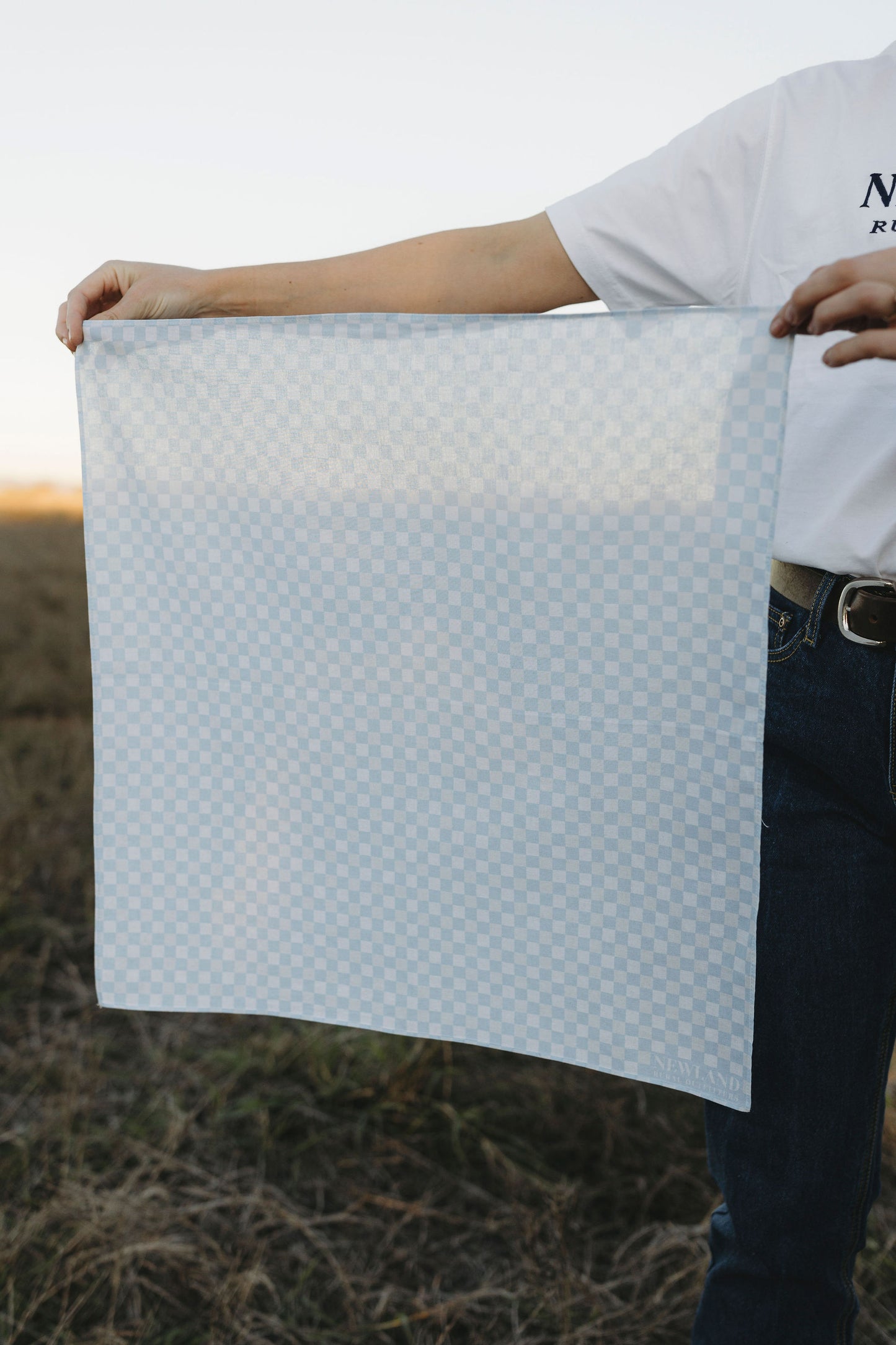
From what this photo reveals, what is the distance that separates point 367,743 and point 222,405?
1.24 feet

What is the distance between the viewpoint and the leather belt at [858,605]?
3.03 ft

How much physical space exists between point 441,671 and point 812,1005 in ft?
1.59

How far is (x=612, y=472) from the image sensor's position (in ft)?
3.14

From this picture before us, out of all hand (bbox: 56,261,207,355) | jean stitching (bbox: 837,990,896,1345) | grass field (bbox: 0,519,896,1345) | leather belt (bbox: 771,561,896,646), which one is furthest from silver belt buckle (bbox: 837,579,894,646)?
grass field (bbox: 0,519,896,1345)

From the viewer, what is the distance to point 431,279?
1.10 meters

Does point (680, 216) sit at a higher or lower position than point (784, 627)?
higher

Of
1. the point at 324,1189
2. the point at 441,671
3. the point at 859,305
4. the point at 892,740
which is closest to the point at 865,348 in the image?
the point at 859,305

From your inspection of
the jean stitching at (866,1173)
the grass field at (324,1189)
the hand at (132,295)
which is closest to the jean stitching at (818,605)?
the jean stitching at (866,1173)

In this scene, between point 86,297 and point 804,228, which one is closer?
point 804,228

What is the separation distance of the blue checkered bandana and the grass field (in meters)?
0.74

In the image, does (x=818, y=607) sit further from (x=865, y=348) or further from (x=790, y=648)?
(x=865, y=348)

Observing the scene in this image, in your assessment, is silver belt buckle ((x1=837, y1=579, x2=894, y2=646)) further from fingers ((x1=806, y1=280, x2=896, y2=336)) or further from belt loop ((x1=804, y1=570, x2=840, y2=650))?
fingers ((x1=806, y1=280, x2=896, y2=336))

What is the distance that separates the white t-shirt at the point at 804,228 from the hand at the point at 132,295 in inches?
16.9

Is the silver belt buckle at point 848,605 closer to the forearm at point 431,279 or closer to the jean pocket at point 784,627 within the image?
the jean pocket at point 784,627
